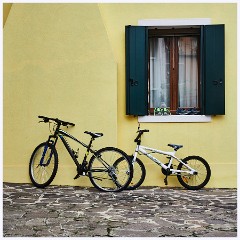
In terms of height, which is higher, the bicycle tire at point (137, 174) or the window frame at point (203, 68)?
the window frame at point (203, 68)

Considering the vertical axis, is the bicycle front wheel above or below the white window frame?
below

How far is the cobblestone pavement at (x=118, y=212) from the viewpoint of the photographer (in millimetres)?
6125

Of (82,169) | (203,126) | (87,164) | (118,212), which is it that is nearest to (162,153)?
(203,126)

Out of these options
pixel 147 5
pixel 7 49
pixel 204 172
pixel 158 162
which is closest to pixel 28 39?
pixel 7 49

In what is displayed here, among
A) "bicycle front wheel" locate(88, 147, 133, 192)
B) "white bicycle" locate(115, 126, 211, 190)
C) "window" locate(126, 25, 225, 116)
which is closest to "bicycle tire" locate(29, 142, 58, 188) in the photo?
"bicycle front wheel" locate(88, 147, 133, 192)

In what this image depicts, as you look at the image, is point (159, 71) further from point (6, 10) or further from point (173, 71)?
point (6, 10)

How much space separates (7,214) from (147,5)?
506 centimetres

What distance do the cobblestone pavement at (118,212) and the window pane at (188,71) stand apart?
189 cm

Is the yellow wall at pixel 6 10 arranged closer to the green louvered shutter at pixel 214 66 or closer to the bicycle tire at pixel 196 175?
the green louvered shutter at pixel 214 66

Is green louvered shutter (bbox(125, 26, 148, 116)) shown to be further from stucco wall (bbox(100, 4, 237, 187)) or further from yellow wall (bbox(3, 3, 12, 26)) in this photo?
yellow wall (bbox(3, 3, 12, 26))

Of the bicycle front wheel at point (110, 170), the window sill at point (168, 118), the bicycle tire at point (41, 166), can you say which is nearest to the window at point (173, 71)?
the window sill at point (168, 118)

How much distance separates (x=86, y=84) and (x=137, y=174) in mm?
2006

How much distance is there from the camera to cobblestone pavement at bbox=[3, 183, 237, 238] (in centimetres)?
612

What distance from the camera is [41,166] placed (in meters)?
9.62
